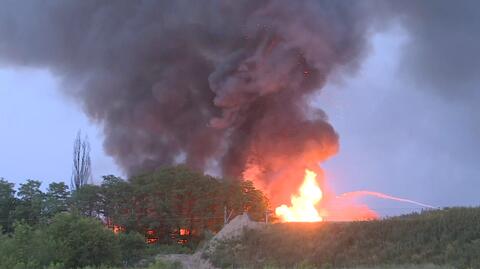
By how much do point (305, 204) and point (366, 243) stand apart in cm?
2212

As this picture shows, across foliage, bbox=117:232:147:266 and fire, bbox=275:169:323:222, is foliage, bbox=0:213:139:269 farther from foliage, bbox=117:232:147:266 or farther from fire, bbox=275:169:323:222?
fire, bbox=275:169:323:222

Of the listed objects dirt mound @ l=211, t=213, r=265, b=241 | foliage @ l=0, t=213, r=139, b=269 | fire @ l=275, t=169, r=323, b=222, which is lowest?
foliage @ l=0, t=213, r=139, b=269

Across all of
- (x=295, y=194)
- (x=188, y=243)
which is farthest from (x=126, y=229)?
(x=295, y=194)

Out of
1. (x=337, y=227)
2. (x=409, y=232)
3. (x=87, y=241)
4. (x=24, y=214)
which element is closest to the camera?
(x=87, y=241)

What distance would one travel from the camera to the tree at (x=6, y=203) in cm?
5622

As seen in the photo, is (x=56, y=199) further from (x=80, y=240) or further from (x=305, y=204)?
(x=80, y=240)

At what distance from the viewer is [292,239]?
44.4 meters

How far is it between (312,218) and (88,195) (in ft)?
74.3

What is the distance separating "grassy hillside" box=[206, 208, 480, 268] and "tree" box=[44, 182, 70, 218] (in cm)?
1812

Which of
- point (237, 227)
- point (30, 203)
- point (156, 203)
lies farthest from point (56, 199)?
point (237, 227)

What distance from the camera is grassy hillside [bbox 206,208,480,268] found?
112ft

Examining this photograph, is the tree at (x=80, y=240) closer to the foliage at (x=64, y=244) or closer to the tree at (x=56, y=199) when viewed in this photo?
the foliage at (x=64, y=244)

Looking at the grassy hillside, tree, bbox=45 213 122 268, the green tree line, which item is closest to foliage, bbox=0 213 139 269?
tree, bbox=45 213 122 268

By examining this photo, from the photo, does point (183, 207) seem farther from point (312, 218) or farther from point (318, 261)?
point (318, 261)
